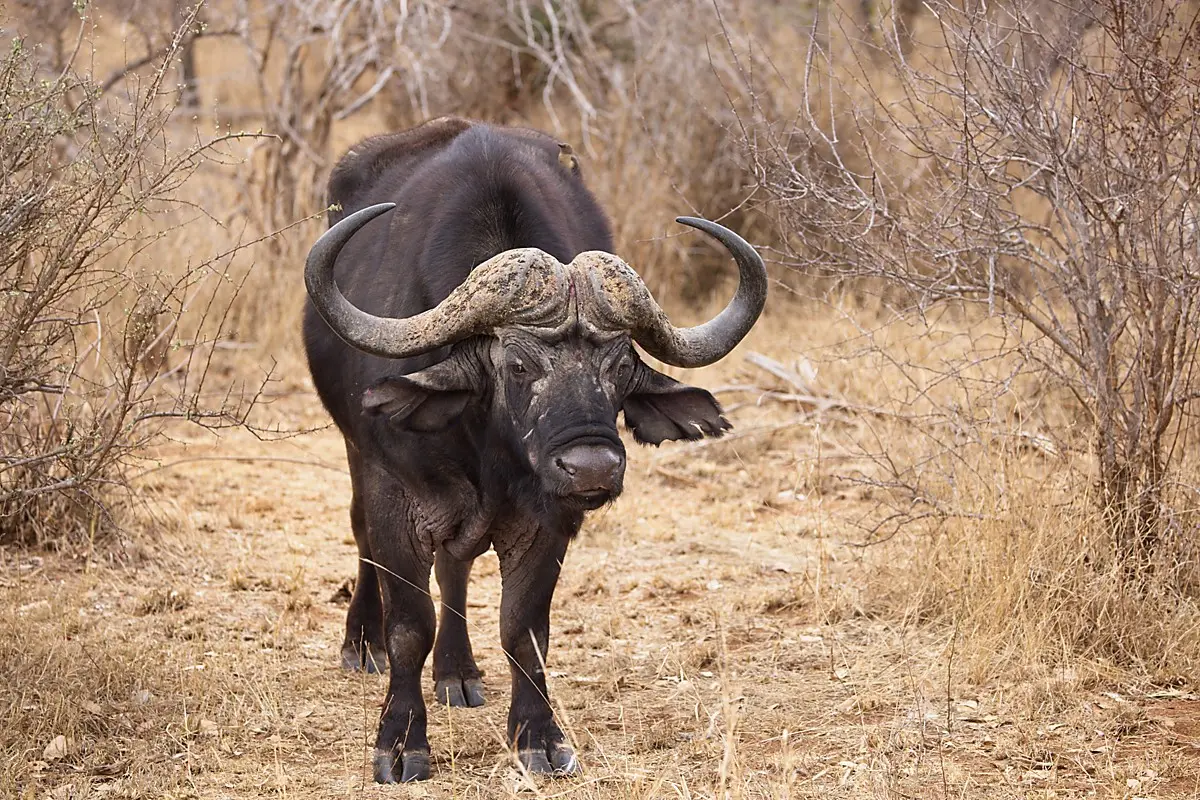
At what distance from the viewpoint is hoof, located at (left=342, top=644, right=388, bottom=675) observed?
564 cm

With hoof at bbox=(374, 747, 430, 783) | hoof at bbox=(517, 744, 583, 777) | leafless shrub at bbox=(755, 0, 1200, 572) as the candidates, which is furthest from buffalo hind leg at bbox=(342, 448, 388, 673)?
leafless shrub at bbox=(755, 0, 1200, 572)

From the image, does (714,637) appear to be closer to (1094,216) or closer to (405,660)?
(405,660)

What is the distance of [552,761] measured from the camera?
4613mm

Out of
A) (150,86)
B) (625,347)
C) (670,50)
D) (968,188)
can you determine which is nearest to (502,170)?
(625,347)

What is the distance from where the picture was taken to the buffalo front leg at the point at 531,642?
181 inches

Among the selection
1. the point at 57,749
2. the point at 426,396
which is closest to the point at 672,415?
the point at 426,396

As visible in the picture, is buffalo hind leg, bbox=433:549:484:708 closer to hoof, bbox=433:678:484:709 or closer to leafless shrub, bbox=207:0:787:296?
hoof, bbox=433:678:484:709

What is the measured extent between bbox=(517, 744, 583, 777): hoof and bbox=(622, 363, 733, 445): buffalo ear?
107 centimetres

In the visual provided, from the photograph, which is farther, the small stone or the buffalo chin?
the small stone

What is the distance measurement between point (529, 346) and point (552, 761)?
1.43 m

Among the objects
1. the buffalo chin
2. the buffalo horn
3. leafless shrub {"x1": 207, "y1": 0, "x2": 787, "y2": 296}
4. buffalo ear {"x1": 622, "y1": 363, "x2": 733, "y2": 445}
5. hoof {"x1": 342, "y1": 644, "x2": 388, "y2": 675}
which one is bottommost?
hoof {"x1": 342, "y1": 644, "x2": 388, "y2": 675}

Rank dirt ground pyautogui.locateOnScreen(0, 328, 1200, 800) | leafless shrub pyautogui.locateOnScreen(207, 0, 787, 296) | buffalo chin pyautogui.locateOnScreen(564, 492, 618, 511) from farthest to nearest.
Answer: leafless shrub pyautogui.locateOnScreen(207, 0, 787, 296)
dirt ground pyautogui.locateOnScreen(0, 328, 1200, 800)
buffalo chin pyautogui.locateOnScreen(564, 492, 618, 511)

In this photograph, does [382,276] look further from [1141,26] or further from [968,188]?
[1141,26]

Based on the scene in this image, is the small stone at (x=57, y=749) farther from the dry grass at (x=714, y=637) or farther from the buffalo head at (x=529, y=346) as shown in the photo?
the buffalo head at (x=529, y=346)
